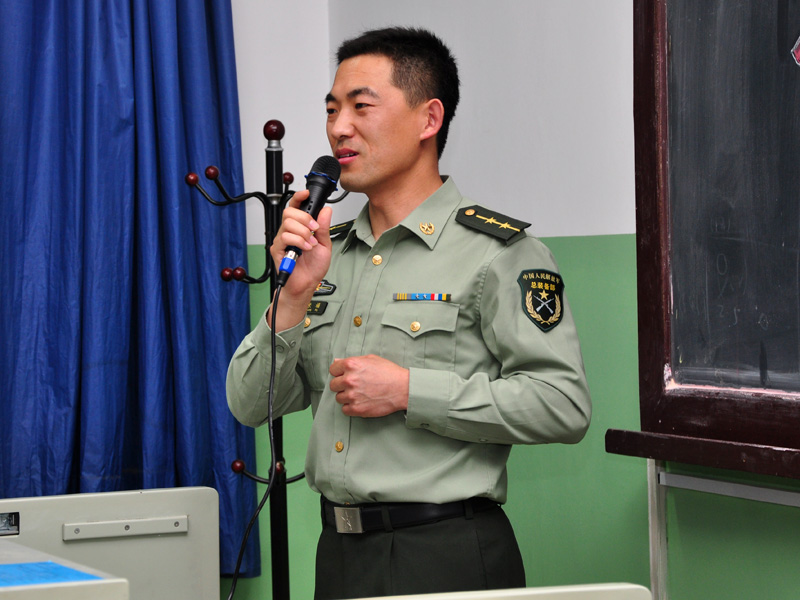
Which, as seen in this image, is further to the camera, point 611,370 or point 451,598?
point 611,370

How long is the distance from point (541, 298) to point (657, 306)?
21 centimetres

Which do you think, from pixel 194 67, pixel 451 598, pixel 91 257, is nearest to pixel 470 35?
pixel 194 67

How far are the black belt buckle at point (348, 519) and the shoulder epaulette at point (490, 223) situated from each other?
49 cm

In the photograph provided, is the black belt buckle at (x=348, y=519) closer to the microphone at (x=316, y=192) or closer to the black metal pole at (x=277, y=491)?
the microphone at (x=316, y=192)

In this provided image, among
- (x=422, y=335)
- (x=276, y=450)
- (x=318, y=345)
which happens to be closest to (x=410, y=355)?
(x=422, y=335)

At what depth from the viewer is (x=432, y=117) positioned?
156 cm

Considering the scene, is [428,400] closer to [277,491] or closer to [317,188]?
[317,188]

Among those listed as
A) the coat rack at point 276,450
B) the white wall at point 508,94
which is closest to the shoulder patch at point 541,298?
the white wall at point 508,94

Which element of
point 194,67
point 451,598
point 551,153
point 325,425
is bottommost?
point 451,598

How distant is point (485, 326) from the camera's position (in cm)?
141

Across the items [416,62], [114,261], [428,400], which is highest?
[416,62]

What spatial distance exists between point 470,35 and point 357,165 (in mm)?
933

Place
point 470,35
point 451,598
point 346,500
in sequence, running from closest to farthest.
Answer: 1. point 451,598
2. point 346,500
3. point 470,35

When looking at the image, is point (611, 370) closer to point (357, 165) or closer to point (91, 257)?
point (357, 165)
